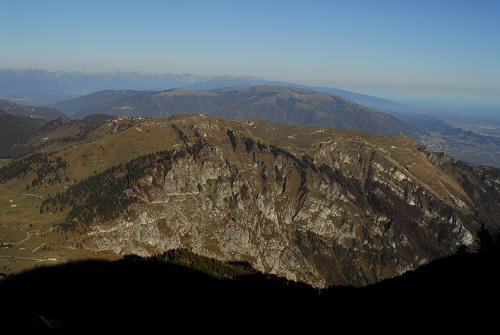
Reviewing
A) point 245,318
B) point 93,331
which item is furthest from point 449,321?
point 93,331

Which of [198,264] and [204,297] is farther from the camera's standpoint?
[198,264]

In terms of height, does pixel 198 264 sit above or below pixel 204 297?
below

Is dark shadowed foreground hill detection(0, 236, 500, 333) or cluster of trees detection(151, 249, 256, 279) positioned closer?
dark shadowed foreground hill detection(0, 236, 500, 333)

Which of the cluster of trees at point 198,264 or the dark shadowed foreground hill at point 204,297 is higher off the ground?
the dark shadowed foreground hill at point 204,297

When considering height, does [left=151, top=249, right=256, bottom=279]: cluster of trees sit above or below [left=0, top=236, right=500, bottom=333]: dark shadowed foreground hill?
below

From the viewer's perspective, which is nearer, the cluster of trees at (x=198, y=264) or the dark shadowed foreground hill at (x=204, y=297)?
the dark shadowed foreground hill at (x=204, y=297)

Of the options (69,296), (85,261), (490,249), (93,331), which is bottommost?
(85,261)

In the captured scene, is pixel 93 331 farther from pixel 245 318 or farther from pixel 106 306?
pixel 245 318

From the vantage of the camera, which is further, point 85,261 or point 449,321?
point 85,261
